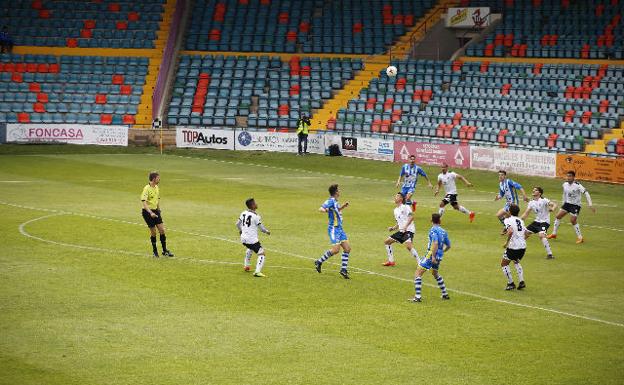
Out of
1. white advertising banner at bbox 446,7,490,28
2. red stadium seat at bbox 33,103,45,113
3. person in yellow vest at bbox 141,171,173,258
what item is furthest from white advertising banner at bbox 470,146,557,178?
red stadium seat at bbox 33,103,45,113

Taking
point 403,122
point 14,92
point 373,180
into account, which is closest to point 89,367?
point 373,180

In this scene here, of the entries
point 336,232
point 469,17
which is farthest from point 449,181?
point 469,17

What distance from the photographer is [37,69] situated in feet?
221

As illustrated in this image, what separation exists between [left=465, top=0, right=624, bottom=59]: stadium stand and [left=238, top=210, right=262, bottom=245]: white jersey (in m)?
39.9

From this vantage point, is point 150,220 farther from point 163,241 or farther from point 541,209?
point 541,209

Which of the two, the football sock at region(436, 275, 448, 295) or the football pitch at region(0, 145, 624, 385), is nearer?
the football pitch at region(0, 145, 624, 385)

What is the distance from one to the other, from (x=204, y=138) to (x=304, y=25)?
14.3m

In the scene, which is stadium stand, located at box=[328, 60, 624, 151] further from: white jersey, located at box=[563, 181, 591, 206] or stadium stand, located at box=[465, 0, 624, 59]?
white jersey, located at box=[563, 181, 591, 206]

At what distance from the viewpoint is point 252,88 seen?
67.5m

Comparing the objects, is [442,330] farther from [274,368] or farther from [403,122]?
[403,122]

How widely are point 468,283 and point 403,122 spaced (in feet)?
118

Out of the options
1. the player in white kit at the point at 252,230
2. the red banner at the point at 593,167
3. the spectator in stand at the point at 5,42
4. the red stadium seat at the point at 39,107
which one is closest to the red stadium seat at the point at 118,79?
the red stadium seat at the point at 39,107

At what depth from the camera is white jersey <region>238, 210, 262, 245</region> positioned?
25531 mm

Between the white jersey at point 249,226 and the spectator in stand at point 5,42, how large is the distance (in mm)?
47338
